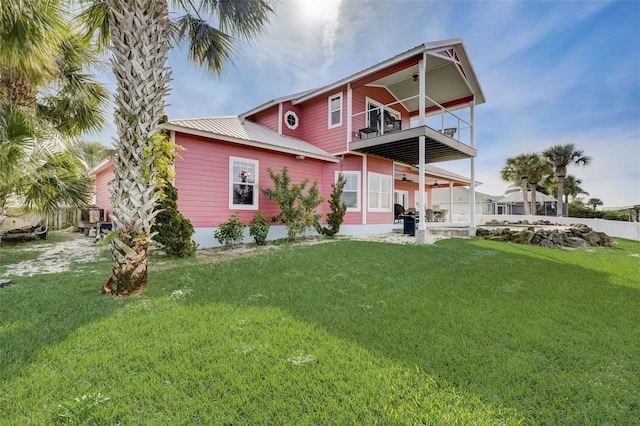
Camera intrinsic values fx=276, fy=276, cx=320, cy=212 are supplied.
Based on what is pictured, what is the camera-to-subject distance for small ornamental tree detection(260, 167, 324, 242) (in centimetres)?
906

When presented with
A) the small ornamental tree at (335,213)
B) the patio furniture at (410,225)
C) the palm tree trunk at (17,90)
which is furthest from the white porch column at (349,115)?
the palm tree trunk at (17,90)

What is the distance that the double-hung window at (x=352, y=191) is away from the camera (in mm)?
12320

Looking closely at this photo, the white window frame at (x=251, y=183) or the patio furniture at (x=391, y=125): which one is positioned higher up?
the patio furniture at (x=391, y=125)

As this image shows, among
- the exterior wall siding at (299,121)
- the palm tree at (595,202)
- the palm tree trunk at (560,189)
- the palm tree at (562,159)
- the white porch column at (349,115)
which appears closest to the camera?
the white porch column at (349,115)

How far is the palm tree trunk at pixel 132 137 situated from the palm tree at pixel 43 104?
186cm

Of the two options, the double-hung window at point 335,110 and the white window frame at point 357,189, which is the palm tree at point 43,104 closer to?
the double-hung window at point 335,110

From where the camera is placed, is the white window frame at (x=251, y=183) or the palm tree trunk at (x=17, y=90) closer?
the palm tree trunk at (x=17, y=90)

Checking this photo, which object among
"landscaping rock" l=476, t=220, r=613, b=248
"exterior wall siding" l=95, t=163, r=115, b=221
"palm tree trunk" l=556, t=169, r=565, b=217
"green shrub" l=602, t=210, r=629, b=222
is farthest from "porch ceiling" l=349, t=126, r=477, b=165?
"green shrub" l=602, t=210, r=629, b=222

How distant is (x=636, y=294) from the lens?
4641 mm

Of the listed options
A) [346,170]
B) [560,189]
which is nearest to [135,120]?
[346,170]

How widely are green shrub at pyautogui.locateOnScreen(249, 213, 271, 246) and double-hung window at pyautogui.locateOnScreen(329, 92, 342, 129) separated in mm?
6019

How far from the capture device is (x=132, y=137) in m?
4.17

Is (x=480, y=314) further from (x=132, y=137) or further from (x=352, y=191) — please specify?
(x=352, y=191)

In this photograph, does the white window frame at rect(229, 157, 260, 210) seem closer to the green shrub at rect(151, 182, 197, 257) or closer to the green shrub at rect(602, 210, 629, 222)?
the green shrub at rect(151, 182, 197, 257)
